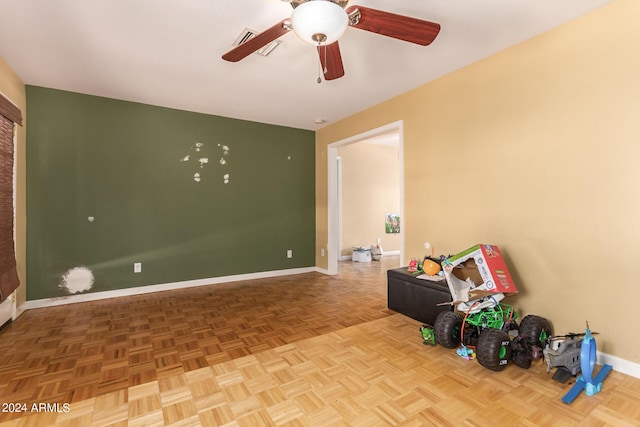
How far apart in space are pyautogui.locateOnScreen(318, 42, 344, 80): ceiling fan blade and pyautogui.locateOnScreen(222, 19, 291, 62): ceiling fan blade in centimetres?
25

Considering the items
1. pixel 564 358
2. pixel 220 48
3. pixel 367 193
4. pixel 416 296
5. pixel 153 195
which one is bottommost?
pixel 564 358

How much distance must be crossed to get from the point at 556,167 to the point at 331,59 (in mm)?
1884

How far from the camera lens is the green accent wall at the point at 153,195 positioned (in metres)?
3.53

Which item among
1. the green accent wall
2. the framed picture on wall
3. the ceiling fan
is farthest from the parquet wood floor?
the framed picture on wall

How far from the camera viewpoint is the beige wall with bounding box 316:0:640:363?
2.04m

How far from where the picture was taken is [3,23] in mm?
2271

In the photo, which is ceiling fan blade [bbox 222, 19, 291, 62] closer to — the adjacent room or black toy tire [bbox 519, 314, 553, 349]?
the adjacent room

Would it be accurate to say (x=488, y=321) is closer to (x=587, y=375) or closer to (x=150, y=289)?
(x=587, y=375)

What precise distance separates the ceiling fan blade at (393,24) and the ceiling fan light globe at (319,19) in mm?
111

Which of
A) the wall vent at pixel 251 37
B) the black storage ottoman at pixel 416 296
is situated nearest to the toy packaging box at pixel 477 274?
the black storage ottoman at pixel 416 296

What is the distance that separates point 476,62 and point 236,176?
3366 millimetres

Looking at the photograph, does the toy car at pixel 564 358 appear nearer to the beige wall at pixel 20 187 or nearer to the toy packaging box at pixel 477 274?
the toy packaging box at pixel 477 274

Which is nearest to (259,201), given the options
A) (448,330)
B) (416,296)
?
(416,296)

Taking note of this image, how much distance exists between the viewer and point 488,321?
2.32m
